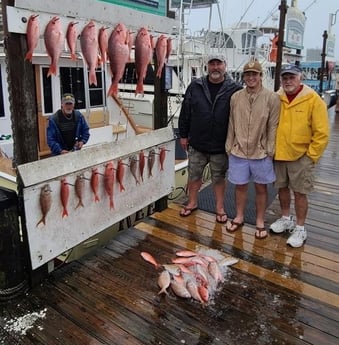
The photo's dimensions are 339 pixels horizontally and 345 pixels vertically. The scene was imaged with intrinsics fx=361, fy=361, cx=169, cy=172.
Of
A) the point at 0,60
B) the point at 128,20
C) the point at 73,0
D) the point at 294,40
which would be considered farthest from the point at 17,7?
the point at 294,40

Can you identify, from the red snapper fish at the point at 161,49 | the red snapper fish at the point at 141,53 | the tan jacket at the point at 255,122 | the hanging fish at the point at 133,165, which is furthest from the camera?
the hanging fish at the point at 133,165

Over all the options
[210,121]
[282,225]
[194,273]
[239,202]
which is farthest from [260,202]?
[194,273]

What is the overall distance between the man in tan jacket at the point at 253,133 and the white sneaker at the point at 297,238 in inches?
9.9

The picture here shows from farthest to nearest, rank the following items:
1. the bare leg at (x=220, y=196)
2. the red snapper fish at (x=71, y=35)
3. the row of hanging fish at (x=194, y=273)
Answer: the bare leg at (x=220, y=196) → the row of hanging fish at (x=194, y=273) → the red snapper fish at (x=71, y=35)

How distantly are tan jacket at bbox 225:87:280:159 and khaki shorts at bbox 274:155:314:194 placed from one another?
0.56 feet

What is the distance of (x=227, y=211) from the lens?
161 inches

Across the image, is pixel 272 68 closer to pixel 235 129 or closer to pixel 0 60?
pixel 0 60

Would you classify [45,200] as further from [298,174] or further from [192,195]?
[298,174]

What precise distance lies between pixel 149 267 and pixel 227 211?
1.48 m

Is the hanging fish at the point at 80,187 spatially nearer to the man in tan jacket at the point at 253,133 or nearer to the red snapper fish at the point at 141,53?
the red snapper fish at the point at 141,53

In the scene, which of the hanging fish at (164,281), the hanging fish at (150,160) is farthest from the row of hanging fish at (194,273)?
the hanging fish at (150,160)

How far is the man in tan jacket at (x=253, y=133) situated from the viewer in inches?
122

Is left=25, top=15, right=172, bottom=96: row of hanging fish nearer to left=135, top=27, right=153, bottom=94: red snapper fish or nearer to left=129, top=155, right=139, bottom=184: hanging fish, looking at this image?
left=135, top=27, right=153, bottom=94: red snapper fish

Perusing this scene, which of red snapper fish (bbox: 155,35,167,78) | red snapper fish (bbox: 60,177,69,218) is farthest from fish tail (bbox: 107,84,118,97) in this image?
red snapper fish (bbox: 155,35,167,78)
